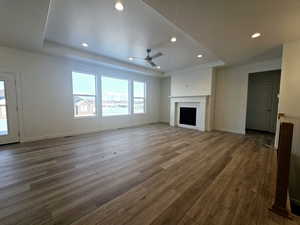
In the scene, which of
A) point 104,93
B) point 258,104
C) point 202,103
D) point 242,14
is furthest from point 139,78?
point 258,104

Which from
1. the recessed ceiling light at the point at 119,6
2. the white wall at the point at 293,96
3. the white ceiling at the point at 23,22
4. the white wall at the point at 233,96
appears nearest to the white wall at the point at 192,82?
the white wall at the point at 233,96

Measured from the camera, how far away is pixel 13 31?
9.46 feet

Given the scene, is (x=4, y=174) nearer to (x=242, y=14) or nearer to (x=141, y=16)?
(x=141, y=16)

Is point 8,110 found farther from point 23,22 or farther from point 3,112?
point 23,22

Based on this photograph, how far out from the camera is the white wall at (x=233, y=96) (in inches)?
209

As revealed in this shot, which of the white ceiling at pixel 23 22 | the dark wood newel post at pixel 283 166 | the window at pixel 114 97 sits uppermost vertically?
the white ceiling at pixel 23 22

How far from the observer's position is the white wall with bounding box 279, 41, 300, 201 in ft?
10.1

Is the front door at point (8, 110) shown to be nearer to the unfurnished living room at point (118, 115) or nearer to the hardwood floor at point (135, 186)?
the unfurnished living room at point (118, 115)

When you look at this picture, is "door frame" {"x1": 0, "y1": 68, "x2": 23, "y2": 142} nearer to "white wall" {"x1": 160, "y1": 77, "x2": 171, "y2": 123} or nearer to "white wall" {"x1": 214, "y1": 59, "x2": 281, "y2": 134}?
"white wall" {"x1": 160, "y1": 77, "x2": 171, "y2": 123}

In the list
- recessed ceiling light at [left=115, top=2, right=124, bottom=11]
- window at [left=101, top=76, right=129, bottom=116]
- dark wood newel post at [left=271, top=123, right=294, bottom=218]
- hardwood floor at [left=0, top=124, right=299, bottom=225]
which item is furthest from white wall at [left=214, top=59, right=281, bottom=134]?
recessed ceiling light at [left=115, top=2, right=124, bottom=11]

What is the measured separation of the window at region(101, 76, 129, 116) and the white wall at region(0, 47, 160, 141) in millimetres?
648

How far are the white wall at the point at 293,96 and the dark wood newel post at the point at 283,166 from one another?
2.16 metres

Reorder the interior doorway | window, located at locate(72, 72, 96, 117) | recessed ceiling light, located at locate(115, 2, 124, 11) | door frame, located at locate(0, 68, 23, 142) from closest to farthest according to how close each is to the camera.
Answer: recessed ceiling light, located at locate(115, 2, 124, 11), door frame, located at locate(0, 68, 23, 142), window, located at locate(72, 72, 96, 117), the interior doorway

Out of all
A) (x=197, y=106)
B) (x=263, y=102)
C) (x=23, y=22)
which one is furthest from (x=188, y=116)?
(x=23, y=22)
